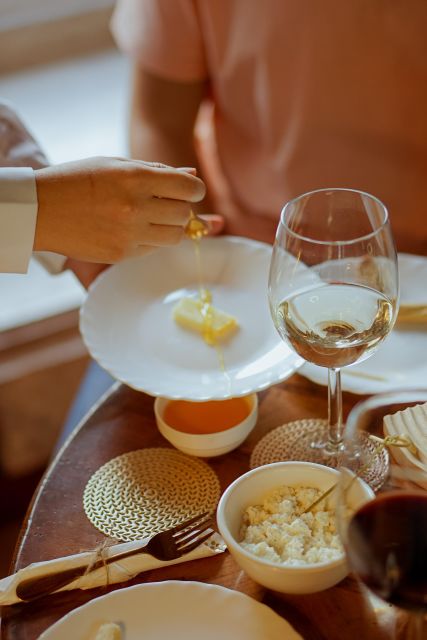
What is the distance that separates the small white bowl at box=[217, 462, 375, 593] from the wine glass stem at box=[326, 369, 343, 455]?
13cm

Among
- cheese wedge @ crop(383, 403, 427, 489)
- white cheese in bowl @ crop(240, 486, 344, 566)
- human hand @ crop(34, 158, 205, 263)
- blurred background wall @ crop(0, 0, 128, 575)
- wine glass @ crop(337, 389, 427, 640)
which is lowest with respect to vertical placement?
blurred background wall @ crop(0, 0, 128, 575)

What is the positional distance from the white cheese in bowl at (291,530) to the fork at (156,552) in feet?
0.26

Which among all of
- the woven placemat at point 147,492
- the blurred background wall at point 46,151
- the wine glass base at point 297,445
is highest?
the wine glass base at point 297,445

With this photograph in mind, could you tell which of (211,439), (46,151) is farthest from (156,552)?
(46,151)

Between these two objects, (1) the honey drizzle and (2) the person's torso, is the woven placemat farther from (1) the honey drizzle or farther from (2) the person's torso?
(2) the person's torso

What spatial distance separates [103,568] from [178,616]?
0.10 meters

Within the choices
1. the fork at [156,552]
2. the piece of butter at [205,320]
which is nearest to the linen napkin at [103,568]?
the fork at [156,552]

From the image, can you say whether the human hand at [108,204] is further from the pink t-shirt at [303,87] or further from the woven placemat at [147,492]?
the pink t-shirt at [303,87]

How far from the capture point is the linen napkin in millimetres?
820

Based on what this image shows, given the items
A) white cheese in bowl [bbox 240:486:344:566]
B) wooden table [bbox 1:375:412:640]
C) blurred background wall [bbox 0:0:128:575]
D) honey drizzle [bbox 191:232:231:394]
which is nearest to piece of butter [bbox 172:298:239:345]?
honey drizzle [bbox 191:232:231:394]

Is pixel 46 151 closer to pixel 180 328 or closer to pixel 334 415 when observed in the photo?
pixel 180 328

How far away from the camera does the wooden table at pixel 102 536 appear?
0.79m

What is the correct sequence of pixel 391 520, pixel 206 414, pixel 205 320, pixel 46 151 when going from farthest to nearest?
pixel 46 151 < pixel 205 320 < pixel 206 414 < pixel 391 520

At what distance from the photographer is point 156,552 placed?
2.80 ft
